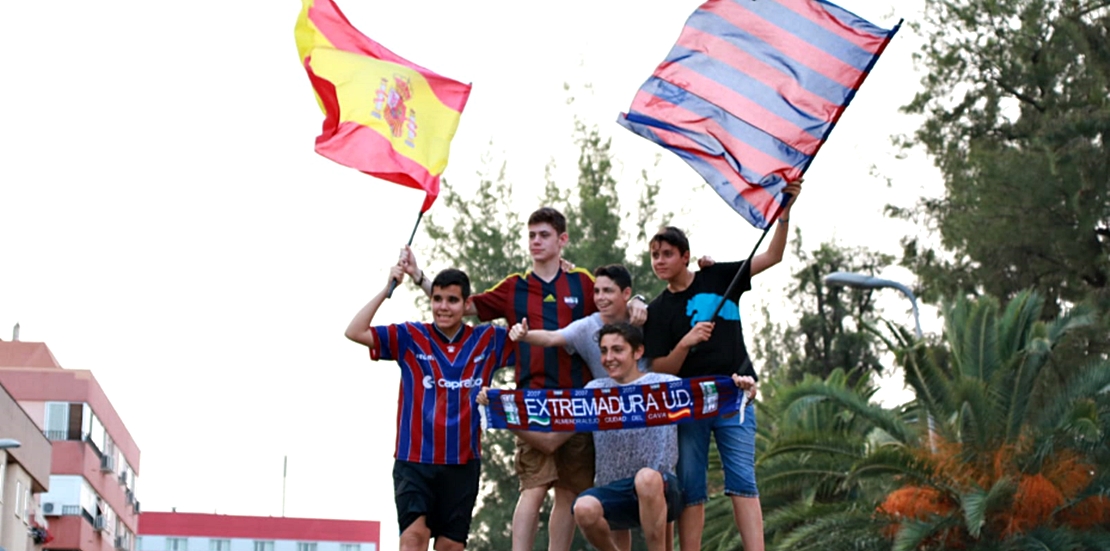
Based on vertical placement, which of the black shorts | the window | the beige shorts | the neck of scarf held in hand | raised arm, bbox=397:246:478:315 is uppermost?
the window

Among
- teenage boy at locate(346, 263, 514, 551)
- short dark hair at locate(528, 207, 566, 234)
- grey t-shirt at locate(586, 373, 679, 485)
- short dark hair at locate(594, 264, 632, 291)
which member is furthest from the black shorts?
short dark hair at locate(528, 207, 566, 234)

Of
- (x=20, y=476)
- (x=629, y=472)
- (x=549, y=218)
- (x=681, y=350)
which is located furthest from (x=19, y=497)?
(x=681, y=350)

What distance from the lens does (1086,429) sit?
2742 cm

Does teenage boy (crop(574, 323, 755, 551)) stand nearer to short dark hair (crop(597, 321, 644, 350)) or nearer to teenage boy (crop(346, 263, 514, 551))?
short dark hair (crop(597, 321, 644, 350))

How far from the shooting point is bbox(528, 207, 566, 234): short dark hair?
41.4 feet

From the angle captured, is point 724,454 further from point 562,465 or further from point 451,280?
point 451,280

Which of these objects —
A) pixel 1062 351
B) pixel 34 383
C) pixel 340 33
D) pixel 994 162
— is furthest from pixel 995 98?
pixel 34 383

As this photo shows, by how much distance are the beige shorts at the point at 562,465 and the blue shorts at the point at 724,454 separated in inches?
27.5

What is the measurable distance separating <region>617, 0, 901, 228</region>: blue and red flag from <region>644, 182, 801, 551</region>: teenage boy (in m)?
1.11

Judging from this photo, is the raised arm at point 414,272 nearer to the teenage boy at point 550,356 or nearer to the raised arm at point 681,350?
the teenage boy at point 550,356

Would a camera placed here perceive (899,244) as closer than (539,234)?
No

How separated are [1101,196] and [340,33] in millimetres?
26905

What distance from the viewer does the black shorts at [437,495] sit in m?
12.4

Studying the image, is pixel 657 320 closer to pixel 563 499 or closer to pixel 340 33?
pixel 563 499
